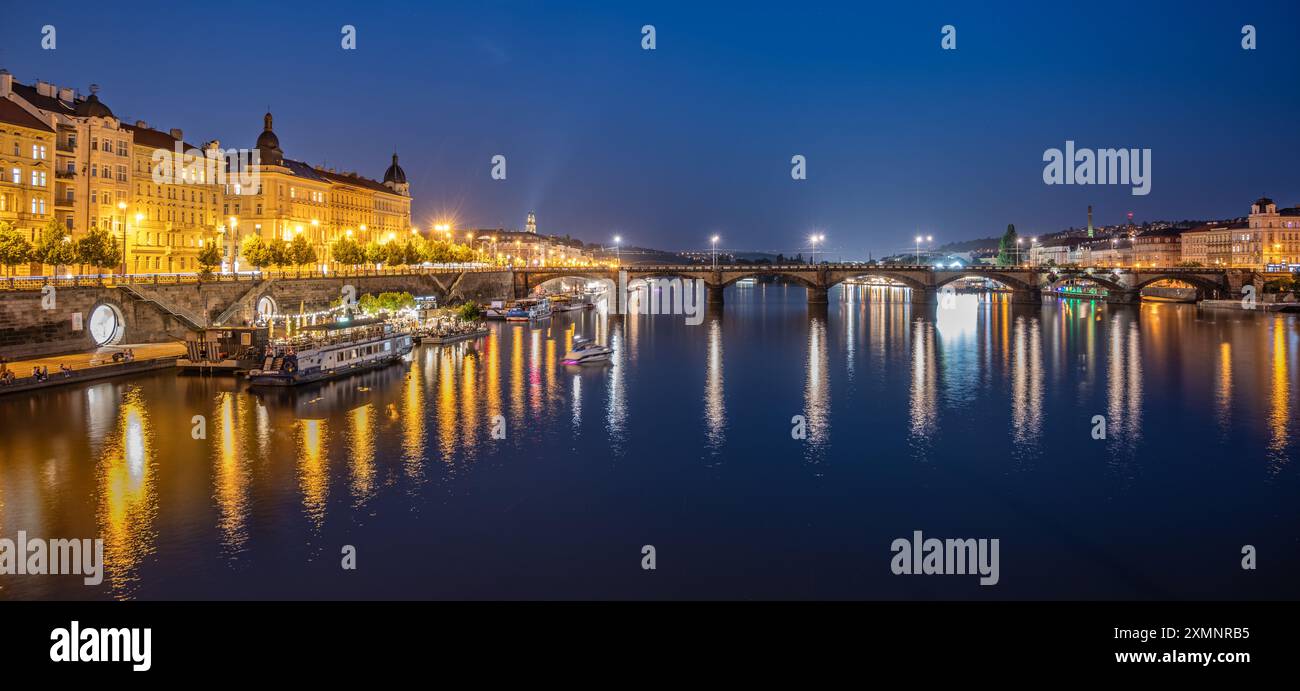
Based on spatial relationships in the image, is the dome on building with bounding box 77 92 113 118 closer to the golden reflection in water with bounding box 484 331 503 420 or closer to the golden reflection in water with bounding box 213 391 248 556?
the golden reflection in water with bounding box 484 331 503 420

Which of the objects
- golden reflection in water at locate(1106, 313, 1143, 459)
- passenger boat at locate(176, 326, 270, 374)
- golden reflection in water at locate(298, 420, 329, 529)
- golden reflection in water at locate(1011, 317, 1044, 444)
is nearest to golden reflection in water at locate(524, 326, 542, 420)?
golden reflection in water at locate(298, 420, 329, 529)

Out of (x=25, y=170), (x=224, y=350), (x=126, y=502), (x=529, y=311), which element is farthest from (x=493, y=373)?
(x=529, y=311)

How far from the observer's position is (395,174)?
124 metres

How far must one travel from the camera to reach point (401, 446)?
27.5 meters

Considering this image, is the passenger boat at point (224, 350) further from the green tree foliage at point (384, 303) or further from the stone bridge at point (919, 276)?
the stone bridge at point (919, 276)

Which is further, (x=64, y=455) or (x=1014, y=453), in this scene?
(x=1014, y=453)

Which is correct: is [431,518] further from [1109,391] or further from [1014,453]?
[1109,391]

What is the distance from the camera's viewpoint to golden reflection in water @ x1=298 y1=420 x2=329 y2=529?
2092 cm

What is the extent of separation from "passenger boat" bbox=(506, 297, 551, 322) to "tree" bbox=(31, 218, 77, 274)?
40.2m

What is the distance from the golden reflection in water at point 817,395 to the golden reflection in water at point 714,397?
9.92 feet

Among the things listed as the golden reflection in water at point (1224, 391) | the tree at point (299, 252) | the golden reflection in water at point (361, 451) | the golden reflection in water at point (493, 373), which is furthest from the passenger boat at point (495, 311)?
A: the golden reflection in water at point (1224, 391)

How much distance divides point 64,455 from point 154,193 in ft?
158

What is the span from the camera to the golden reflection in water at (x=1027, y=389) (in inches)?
1233
